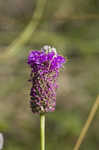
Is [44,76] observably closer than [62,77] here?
Yes

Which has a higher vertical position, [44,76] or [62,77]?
[44,76]

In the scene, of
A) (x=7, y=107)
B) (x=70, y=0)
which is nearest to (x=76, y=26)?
(x=70, y=0)

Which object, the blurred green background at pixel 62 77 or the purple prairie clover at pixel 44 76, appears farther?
the blurred green background at pixel 62 77

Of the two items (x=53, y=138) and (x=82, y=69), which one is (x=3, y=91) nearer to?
(x=53, y=138)

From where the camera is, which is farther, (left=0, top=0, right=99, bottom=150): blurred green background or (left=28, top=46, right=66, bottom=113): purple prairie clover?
(left=0, top=0, right=99, bottom=150): blurred green background
